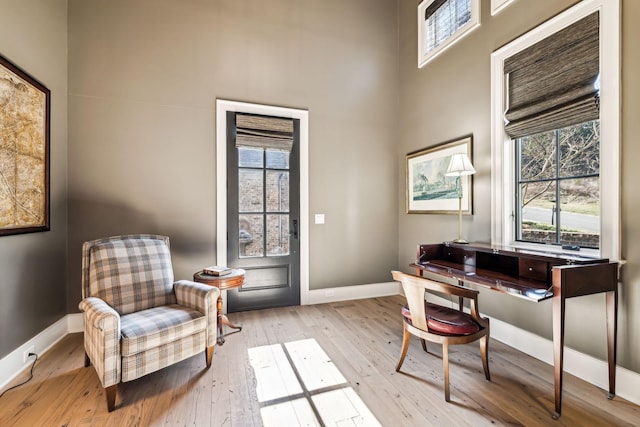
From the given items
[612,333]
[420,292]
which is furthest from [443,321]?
[612,333]

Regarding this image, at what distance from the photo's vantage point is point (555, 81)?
2.25m

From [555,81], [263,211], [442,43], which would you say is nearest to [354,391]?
[263,211]

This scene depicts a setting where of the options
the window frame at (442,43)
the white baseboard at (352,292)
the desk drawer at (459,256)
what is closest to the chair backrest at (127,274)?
the white baseboard at (352,292)

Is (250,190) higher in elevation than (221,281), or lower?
higher

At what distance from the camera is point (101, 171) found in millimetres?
2938

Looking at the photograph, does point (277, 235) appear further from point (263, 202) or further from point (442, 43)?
point (442, 43)

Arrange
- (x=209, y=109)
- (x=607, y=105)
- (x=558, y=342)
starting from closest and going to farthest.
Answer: (x=558, y=342) < (x=607, y=105) < (x=209, y=109)

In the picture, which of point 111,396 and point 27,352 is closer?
point 111,396

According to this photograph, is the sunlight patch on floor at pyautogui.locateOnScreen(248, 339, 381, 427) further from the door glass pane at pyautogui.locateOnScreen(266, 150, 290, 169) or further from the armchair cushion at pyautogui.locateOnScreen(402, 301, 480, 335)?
the door glass pane at pyautogui.locateOnScreen(266, 150, 290, 169)

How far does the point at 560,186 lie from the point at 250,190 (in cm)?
297

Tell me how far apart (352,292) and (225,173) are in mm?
2222

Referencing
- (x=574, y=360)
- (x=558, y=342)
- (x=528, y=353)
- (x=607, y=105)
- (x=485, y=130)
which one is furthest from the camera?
(x=485, y=130)

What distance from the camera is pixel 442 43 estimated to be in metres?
3.30

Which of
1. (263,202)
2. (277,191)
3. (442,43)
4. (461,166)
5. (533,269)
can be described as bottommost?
(533,269)
